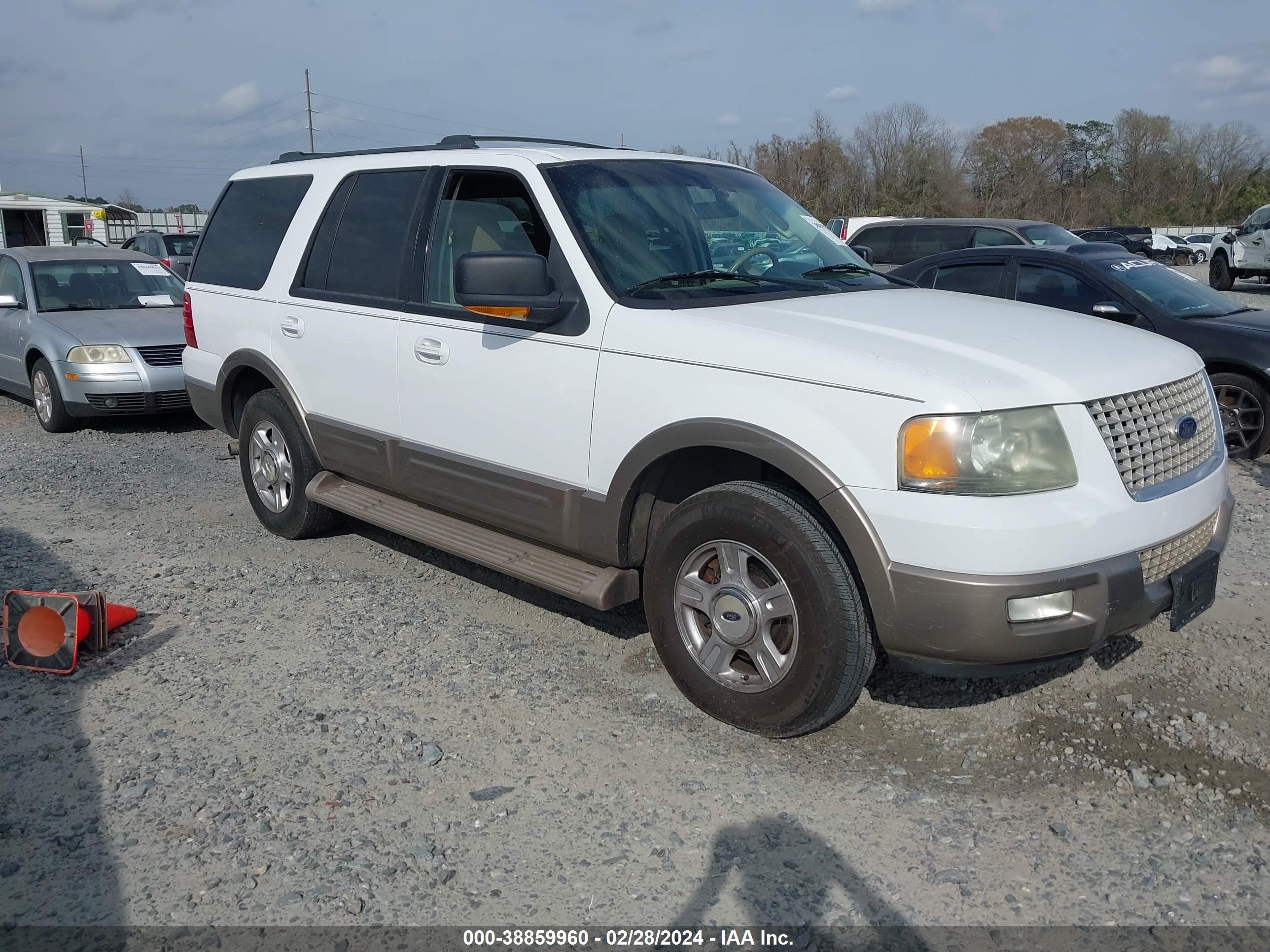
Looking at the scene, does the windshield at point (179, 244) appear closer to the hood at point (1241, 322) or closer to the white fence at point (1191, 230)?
the hood at point (1241, 322)

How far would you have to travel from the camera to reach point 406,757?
144 inches

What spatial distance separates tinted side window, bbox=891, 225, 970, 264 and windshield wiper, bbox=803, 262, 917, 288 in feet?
29.7

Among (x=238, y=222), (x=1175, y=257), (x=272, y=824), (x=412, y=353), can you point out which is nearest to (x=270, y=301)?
(x=238, y=222)

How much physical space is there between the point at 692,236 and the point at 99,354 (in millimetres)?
6887

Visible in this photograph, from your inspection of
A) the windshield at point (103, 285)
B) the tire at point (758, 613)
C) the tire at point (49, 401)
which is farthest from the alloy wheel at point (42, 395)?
the tire at point (758, 613)

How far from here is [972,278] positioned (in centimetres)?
894

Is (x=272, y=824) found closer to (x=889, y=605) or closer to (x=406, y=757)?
(x=406, y=757)

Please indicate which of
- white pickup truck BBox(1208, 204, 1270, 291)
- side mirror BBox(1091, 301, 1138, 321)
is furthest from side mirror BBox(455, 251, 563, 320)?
white pickup truck BBox(1208, 204, 1270, 291)

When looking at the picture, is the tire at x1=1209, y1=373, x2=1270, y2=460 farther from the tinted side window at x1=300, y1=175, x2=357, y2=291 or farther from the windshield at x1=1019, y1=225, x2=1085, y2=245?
the tinted side window at x1=300, y1=175, x2=357, y2=291

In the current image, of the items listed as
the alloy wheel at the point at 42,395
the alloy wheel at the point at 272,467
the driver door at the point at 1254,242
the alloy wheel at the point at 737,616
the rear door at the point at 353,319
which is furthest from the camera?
the driver door at the point at 1254,242

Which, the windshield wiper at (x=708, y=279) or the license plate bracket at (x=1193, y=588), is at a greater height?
the windshield wiper at (x=708, y=279)

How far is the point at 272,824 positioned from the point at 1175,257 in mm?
40370

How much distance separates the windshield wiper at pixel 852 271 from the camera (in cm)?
457

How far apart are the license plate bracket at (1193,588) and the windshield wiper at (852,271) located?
179 cm
